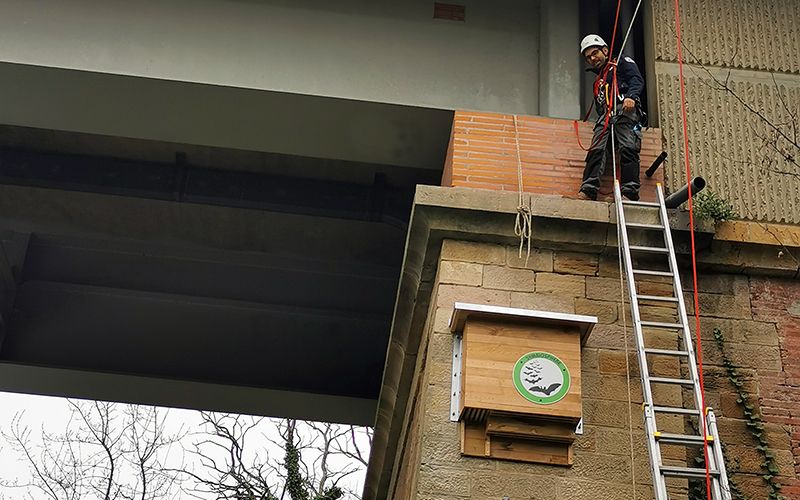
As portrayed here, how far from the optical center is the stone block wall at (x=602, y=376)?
698 centimetres

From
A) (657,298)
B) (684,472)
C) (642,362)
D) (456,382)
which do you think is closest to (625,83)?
(657,298)

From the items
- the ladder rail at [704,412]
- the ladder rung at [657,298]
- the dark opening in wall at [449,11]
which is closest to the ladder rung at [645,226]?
the ladder rail at [704,412]

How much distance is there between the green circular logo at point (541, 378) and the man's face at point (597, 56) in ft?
8.42

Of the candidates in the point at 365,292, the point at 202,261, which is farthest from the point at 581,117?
the point at 202,261

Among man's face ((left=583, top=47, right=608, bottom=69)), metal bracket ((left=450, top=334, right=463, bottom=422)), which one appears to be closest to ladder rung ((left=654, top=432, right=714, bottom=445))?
metal bracket ((left=450, top=334, right=463, bottom=422))

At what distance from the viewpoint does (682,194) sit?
26.0 ft

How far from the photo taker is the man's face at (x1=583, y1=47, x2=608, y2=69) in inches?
336

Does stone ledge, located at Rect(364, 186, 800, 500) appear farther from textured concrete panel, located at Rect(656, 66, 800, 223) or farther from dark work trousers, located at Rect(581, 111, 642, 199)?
textured concrete panel, located at Rect(656, 66, 800, 223)

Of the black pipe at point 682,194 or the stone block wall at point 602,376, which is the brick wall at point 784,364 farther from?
the black pipe at point 682,194

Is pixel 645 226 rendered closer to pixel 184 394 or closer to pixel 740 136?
pixel 740 136

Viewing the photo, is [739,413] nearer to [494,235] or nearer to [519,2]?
[494,235]

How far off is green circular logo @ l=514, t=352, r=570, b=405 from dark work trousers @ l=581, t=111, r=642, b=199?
1.57m

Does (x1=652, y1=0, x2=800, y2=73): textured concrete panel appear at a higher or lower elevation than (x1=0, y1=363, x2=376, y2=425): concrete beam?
higher

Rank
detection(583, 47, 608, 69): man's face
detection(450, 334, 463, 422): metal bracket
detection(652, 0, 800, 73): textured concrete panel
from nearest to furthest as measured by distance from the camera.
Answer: detection(450, 334, 463, 422): metal bracket, detection(583, 47, 608, 69): man's face, detection(652, 0, 800, 73): textured concrete panel
